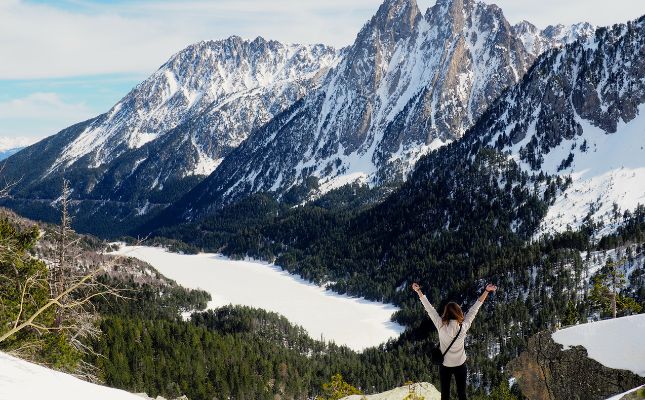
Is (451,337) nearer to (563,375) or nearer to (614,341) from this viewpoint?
(563,375)

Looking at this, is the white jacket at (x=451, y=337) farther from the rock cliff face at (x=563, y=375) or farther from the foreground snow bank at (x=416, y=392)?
the rock cliff face at (x=563, y=375)

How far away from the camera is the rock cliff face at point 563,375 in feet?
74.7

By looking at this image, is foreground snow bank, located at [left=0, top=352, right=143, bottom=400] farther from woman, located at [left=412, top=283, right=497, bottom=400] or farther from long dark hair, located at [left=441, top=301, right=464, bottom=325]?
long dark hair, located at [left=441, top=301, right=464, bottom=325]

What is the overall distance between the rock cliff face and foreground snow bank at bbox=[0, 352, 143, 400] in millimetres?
19180

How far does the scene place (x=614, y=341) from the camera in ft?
77.4

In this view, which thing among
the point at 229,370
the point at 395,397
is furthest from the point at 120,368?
the point at 395,397

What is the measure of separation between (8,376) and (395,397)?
1943 centimetres

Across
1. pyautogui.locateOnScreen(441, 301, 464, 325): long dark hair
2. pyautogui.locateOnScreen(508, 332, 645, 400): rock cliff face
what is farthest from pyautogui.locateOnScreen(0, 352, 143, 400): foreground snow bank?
pyautogui.locateOnScreen(508, 332, 645, 400): rock cliff face

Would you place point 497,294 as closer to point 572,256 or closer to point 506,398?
point 572,256

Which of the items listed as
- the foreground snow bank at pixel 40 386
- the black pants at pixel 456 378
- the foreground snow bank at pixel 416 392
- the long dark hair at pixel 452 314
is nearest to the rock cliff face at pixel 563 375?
the foreground snow bank at pixel 416 392

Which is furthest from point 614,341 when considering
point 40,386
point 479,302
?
point 40,386

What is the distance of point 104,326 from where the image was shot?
354 ft

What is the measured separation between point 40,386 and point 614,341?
23399mm

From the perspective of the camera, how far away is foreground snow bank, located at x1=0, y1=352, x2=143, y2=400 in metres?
13.1
